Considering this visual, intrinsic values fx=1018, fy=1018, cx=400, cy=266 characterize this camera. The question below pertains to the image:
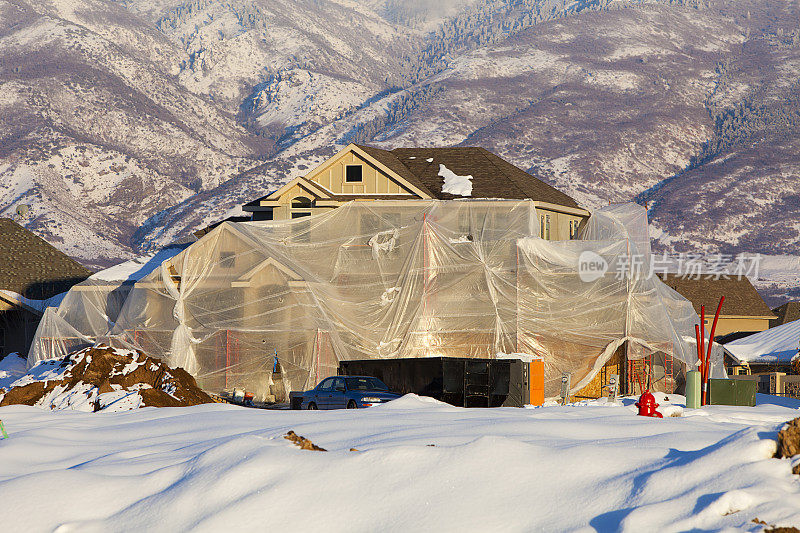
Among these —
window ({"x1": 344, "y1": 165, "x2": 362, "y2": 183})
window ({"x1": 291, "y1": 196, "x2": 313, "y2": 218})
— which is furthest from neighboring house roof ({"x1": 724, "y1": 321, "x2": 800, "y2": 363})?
window ({"x1": 291, "y1": 196, "x2": 313, "y2": 218})

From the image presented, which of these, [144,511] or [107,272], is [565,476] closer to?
[144,511]

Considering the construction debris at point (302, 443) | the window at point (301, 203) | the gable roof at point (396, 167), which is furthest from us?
the gable roof at point (396, 167)

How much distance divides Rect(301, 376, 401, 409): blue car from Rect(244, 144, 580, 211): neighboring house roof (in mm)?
15783

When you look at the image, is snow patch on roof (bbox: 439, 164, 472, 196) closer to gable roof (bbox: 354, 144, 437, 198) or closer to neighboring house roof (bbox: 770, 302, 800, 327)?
gable roof (bbox: 354, 144, 437, 198)

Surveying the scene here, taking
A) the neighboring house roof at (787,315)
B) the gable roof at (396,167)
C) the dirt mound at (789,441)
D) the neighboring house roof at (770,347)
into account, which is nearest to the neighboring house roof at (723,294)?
the neighboring house roof at (787,315)

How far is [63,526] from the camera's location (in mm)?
10219

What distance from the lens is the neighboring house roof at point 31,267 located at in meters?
47.7

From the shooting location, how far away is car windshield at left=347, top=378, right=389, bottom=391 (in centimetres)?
2642

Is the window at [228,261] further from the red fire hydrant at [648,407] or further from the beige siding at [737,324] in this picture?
the beige siding at [737,324]

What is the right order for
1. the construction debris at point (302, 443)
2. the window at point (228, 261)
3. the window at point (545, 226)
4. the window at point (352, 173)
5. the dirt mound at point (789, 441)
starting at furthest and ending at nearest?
the window at point (545, 226) → the window at point (352, 173) → the window at point (228, 261) → the construction debris at point (302, 443) → the dirt mound at point (789, 441)

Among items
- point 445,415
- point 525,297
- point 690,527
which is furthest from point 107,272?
point 690,527

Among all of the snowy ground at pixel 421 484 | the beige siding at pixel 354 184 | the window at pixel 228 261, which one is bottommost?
the snowy ground at pixel 421 484

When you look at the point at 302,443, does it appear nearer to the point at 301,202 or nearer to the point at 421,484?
the point at 421,484

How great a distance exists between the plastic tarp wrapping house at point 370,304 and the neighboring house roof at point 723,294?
41555 millimetres
